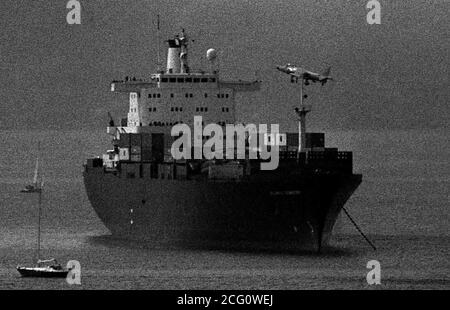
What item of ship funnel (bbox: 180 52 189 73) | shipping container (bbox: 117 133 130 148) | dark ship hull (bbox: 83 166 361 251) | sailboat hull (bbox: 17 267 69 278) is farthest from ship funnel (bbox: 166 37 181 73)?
sailboat hull (bbox: 17 267 69 278)

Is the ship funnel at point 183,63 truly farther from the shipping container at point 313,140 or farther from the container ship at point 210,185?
the shipping container at point 313,140

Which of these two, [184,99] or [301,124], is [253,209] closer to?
[301,124]

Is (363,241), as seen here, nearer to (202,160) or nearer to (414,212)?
(202,160)

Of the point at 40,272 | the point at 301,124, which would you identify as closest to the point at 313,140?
the point at 301,124

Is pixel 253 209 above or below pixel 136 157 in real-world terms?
below

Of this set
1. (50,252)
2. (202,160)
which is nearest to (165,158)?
(202,160)
